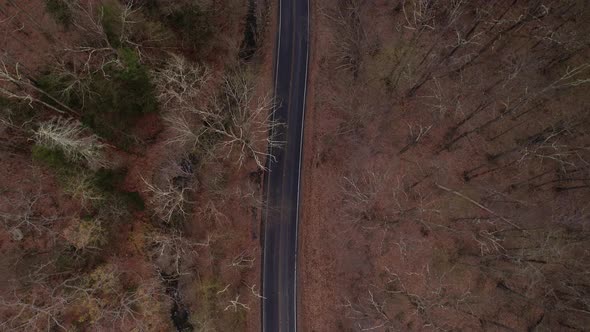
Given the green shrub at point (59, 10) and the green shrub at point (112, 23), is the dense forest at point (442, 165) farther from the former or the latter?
the green shrub at point (59, 10)

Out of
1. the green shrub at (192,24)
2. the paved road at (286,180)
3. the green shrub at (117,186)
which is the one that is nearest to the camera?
the green shrub at (117,186)

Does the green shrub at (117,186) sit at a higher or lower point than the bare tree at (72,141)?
lower

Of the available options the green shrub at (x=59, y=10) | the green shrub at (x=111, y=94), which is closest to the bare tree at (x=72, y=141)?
the green shrub at (x=111, y=94)

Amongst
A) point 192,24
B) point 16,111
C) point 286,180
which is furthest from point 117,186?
point 286,180

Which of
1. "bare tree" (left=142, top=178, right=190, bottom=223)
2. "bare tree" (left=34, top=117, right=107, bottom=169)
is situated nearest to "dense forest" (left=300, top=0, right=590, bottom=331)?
"bare tree" (left=142, top=178, right=190, bottom=223)

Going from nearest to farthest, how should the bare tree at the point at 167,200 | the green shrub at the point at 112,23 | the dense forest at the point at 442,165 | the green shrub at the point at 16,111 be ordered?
the green shrub at the point at 16,111
the green shrub at the point at 112,23
the bare tree at the point at 167,200
the dense forest at the point at 442,165

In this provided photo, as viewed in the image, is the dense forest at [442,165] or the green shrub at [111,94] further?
the dense forest at [442,165]
